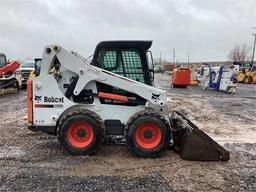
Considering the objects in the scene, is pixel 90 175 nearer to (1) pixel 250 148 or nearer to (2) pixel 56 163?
(2) pixel 56 163

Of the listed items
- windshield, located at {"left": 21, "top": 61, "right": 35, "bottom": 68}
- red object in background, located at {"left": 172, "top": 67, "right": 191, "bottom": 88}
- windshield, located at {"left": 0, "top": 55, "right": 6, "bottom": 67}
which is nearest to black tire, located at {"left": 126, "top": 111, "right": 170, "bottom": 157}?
windshield, located at {"left": 0, "top": 55, "right": 6, "bottom": 67}

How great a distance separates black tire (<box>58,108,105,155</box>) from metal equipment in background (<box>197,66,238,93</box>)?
56.5 ft

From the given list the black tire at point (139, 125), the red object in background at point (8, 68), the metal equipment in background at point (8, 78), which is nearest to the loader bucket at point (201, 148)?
the black tire at point (139, 125)

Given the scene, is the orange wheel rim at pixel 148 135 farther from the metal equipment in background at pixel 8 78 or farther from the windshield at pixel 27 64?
the windshield at pixel 27 64

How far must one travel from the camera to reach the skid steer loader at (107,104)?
597 cm

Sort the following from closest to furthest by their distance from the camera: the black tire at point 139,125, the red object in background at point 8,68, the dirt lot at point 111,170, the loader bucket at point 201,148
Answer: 1. the dirt lot at point 111,170
2. the loader bucket at point 201,148
3. the black tire at point 139,125
4. the red object in background at point 8,68

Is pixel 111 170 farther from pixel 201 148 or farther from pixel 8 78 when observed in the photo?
pixel 8 78

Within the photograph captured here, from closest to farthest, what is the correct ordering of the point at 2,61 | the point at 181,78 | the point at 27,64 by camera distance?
the point at 2,61 < the point at 27,64 < the point at 181,78

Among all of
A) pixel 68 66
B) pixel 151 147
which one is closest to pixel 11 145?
pixel 68 66

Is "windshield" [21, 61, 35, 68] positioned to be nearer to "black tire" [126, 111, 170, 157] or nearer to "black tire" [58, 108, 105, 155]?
"black tire" [58, 108, 105, 155]

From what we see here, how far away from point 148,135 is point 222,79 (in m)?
Answer: 17.6

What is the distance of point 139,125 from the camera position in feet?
19.6

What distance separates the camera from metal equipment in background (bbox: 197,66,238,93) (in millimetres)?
21602

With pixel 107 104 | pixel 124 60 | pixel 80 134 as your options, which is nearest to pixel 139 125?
pixel 107 104
